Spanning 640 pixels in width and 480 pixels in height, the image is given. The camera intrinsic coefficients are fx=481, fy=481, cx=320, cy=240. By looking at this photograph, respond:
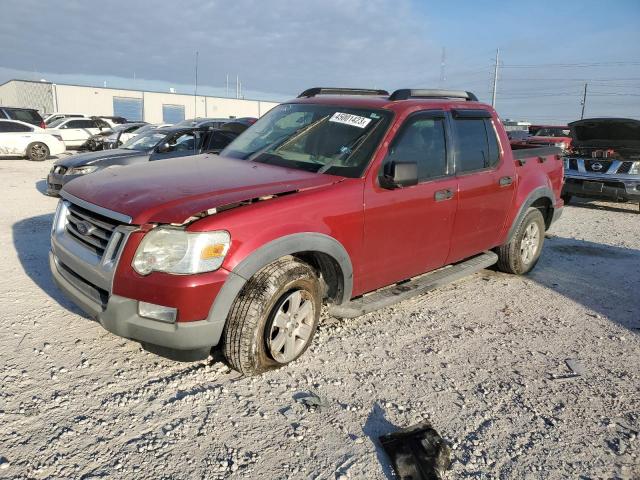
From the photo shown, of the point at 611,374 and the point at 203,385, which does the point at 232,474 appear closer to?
the point at 203,385

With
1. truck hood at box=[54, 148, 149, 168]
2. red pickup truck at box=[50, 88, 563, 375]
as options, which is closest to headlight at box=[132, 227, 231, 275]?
red pickup truck at box=[50, 88, 563, 375]

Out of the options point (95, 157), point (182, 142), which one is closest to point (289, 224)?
point (182, 142)

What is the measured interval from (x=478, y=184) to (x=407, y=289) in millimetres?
1271

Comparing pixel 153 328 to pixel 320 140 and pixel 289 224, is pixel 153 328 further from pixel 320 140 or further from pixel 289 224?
pixel 320 140

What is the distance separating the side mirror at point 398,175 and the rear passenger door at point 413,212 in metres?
0.05

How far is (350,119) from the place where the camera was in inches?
155

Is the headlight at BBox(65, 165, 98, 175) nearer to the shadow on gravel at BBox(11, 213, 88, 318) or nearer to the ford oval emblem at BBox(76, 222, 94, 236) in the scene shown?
the shadow on gravel at BBox(11, 213, 88, 318)

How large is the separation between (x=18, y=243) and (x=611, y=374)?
6.39 m

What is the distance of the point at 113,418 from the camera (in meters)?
2.74

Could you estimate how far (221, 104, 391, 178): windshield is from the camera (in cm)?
367

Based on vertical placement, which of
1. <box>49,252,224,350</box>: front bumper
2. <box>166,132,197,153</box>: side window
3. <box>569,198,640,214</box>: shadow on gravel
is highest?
<box>166,132,197,153</box>: side window

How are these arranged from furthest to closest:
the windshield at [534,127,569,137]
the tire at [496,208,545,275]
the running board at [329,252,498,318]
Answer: the windshield at [534,127,569,137] < the tire at [496,208,545,275] < the running board at [329,252,498,318]

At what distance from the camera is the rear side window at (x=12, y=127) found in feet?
53.6

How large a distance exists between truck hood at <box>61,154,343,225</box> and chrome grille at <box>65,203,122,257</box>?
0.31ft
